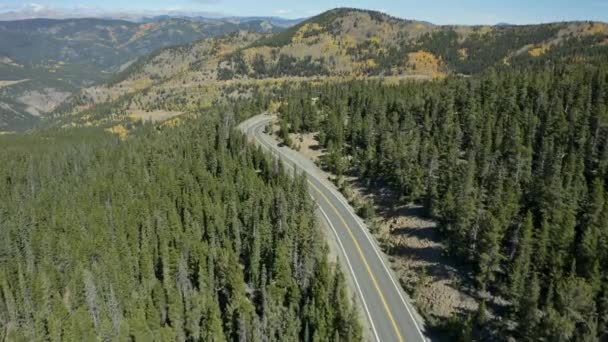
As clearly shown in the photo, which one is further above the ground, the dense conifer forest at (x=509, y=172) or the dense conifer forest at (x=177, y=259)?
the dense conifer forest at (x=509, y=172)

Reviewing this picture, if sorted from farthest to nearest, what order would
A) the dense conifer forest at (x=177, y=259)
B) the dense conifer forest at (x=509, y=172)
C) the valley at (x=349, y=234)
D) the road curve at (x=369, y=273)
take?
the dense conifer forest at (x=177, y=259), the valley at (x=349, y=234), the road curve at (x=369, y=273), the dense conifer forest at (x=509, y=172)

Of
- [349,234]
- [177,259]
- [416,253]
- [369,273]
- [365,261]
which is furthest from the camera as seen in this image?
[349,234]

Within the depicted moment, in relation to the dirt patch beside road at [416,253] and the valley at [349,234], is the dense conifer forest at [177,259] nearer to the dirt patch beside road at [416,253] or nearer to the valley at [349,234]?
the valley at [349,234]

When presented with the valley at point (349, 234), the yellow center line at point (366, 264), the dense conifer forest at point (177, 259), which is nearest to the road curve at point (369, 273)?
the yellow center line at point (366, 264)

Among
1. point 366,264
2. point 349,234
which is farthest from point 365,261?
point 349,234

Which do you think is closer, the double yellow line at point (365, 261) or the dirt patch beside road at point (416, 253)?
the double yellow line at point (365, 261)

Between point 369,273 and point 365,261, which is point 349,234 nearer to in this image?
point 365,261
